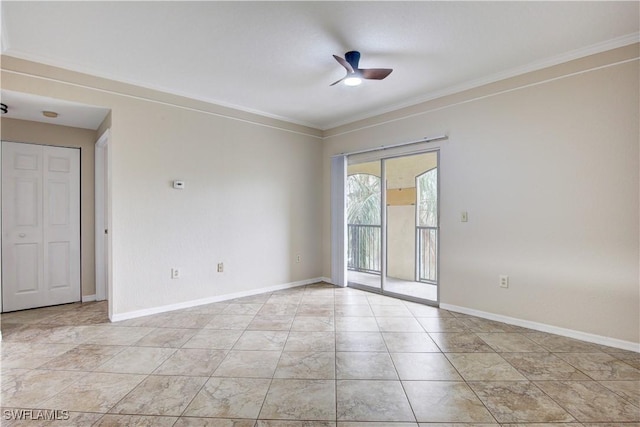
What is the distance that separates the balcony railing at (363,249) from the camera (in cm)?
518

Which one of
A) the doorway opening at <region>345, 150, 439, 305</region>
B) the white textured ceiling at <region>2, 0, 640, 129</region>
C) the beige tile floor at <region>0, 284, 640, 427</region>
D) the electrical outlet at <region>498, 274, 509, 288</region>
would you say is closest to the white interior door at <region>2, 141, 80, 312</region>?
the beige tile floor at <region>0, 284, 640, 427</region>

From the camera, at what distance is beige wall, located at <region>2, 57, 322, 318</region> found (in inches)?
132

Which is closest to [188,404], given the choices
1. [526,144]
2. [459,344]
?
[459,344]

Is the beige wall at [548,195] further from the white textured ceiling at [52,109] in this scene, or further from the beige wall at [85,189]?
the beige wall at [85,189]

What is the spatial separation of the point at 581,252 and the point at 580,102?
1399mm

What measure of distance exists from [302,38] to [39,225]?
4.01 m

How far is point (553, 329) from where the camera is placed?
3016mm

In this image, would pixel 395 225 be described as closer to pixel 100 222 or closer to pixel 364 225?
pixel 364 225

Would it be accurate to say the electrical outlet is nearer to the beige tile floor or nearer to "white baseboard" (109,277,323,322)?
the beige tile floor

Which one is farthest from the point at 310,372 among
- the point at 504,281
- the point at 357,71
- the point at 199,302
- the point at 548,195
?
the point at 548,195

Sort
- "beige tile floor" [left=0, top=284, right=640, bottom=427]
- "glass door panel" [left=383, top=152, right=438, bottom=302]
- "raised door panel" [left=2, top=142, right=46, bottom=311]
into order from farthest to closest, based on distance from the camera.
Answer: "glass door panel" [left=383, top=152, right=438, bottom=302]
"raised door panel" [left=2, top=142, right=46, bottom=311]
"beige tile floor" [left=0, top=284, right=640, bottom=427]

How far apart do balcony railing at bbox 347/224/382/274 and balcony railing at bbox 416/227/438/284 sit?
0.68m

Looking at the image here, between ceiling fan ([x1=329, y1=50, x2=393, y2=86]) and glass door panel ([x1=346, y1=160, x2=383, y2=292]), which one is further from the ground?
ceiling fan ([x1=329, y1=50, x2=393, y2=86])

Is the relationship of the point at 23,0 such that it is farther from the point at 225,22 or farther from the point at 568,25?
the point at 568,25
